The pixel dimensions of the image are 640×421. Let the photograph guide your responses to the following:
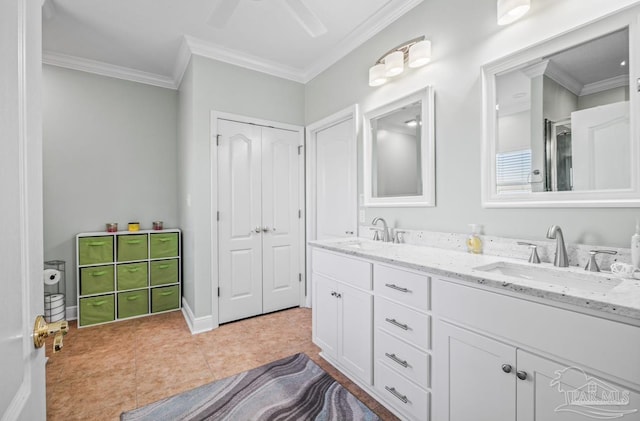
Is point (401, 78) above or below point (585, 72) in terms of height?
above

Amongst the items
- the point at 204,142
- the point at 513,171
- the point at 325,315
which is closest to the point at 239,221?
the point at 204,142

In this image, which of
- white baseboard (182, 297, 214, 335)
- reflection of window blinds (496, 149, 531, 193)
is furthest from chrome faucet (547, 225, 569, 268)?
white baseboard (182, 297, 214, 335)

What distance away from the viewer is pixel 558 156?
59.3 inches

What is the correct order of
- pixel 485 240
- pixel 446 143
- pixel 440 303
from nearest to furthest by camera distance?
pixel 440 303 < pixel 485 240 < pixel 446 143

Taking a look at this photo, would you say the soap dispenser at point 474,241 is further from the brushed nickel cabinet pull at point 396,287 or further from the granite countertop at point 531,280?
the brushed nickel cabinet pull at point 396,287

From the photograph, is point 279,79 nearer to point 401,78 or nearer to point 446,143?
point 401,78

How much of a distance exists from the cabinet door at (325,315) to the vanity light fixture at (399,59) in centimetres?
163

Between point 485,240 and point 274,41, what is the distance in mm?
2528

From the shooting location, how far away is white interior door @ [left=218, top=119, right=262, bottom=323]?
121 inches

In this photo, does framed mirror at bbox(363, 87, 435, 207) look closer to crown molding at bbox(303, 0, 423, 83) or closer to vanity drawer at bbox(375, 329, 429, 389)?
crown molding at bbox(303, 0, 423, 83)

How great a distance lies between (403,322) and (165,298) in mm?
2879

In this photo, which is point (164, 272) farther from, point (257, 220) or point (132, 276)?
point (257, 220)

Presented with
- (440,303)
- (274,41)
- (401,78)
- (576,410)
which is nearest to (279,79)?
(274,41)

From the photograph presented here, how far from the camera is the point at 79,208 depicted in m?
3.28
